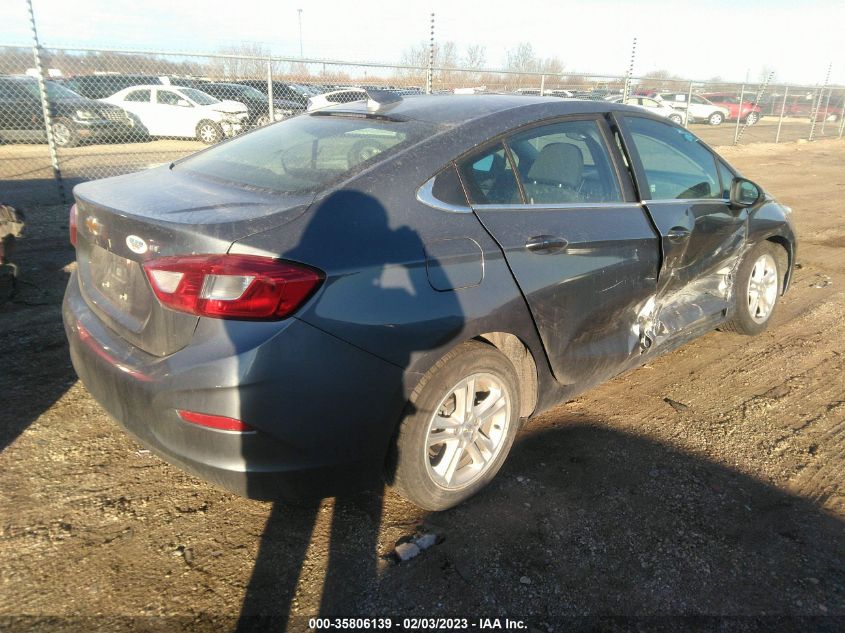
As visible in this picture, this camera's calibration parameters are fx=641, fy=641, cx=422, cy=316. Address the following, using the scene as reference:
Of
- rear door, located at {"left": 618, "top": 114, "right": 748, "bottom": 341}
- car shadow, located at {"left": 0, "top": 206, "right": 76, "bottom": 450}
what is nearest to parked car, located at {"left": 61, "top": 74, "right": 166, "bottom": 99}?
car shadow, located at {"left": 0, "top": 206, "right": 76, "bottom": 450}

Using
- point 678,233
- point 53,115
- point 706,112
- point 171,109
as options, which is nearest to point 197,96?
point 171,109

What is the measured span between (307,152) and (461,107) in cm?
79

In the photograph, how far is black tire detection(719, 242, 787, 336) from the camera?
4.42 metres

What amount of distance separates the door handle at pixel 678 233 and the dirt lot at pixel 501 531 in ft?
3.18

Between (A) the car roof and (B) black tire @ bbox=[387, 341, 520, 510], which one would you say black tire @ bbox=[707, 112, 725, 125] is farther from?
(B) black tire @ bbox=[387, 341, 520, 510]

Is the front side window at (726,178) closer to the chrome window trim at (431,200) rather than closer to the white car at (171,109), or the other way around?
the chrome window trim at (431,200)

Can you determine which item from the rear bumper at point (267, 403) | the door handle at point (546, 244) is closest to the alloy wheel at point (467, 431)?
the rear bumper at point (267, 403)

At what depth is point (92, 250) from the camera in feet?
8.91

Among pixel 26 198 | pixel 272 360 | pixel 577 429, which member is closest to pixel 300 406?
pixel 272 360

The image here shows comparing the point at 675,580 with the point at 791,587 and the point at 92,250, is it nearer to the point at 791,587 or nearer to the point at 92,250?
the point at 791,587

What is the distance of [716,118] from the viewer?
2973 centimetres

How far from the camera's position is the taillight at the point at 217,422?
86.0 inches

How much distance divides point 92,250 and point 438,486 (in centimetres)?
177

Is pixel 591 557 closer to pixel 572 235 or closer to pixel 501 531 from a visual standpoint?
pixel 501 531
